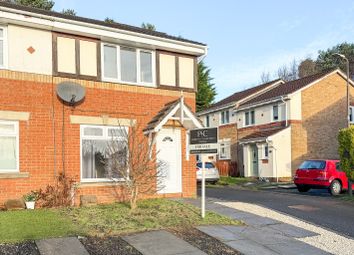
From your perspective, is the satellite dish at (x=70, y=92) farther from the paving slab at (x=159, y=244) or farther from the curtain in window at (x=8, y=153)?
the paving slab at (x=159, y=244)

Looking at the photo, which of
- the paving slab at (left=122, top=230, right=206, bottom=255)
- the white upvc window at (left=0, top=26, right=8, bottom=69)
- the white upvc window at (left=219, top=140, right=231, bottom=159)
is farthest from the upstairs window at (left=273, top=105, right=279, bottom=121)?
the paving slab at (left=122, top=230, right=206, bottom=255)

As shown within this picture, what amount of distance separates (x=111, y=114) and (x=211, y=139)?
4183 mm

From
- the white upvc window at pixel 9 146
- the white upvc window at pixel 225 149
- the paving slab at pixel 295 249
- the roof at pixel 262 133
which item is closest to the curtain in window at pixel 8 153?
the white upvc window at pixel 9 146

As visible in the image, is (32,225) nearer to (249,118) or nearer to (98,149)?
(98,149)

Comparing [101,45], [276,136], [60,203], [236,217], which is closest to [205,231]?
[236,217]

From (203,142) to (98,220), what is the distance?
3.18 metres

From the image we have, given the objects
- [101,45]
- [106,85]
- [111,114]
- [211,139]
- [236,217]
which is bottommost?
[236,217]

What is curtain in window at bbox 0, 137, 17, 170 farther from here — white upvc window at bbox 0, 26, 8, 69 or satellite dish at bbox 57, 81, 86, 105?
white upvc window at bbox 0, 26, 8, 69

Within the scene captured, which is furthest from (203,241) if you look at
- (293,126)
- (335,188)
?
(293,126)

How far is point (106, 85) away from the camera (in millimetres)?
13969

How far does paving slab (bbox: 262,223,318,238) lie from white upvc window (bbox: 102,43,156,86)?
641cm

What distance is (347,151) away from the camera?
18391 millimetres

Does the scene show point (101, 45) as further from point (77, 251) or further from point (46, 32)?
point (77, 251)

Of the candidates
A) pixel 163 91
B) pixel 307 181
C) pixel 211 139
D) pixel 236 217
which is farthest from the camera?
pixel 307 181
